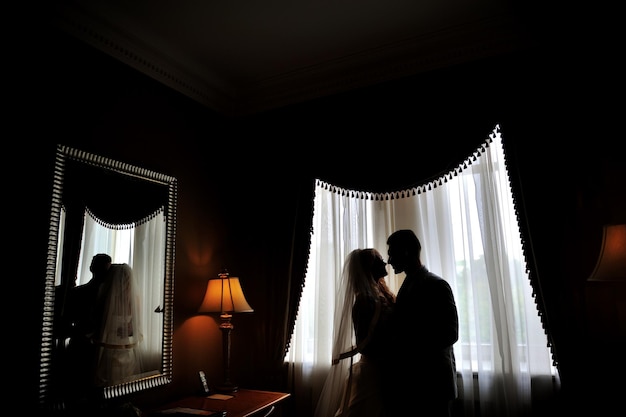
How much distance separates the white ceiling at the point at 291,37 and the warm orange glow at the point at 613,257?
1319mm

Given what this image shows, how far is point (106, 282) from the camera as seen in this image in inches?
99.6

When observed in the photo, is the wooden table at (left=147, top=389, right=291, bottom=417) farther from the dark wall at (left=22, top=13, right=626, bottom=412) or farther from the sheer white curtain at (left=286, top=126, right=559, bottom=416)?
the sheer white curtain at (left=286, top=126, right=559, bottom=416)

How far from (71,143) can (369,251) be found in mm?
1796

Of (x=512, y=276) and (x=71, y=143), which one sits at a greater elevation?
(x=71, y=143)

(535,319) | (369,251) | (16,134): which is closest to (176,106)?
(16,134)

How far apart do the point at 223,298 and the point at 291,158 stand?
1.16 m

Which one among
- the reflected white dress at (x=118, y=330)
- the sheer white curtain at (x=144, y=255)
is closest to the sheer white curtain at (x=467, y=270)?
the sheer white curtain at (x=144, y=255)

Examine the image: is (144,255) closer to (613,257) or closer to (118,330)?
(118,330)

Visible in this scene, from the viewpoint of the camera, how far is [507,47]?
285 centimetres

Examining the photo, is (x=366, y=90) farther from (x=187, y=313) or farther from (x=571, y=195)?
(x=187, y=313)

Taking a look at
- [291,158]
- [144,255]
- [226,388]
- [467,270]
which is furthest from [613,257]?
[144,255]

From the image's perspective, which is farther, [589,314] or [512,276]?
[512,276]

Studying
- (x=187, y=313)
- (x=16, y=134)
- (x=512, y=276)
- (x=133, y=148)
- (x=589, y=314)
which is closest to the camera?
(x=16, y=134)

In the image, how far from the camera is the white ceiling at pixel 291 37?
2.63m
